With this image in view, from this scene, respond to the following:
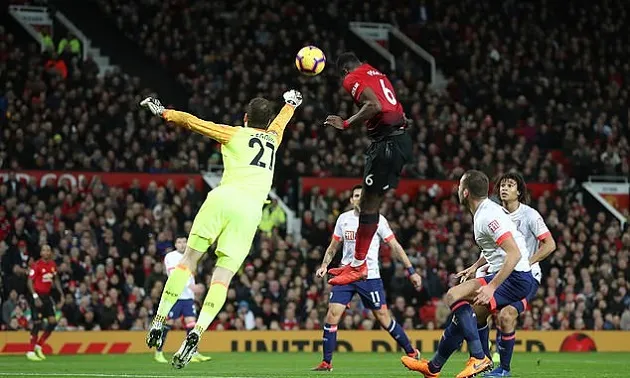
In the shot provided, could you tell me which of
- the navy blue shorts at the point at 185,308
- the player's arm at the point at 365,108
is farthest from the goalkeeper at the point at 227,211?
the navy blue shorts at the point at 185,308

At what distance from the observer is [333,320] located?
686 inches

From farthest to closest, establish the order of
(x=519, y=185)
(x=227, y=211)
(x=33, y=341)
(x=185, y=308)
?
(x=33, y=341) → (x=185, y=308) → (x=519, y=185) → (x=227, y=211)

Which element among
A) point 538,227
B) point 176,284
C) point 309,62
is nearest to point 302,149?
point 538,227

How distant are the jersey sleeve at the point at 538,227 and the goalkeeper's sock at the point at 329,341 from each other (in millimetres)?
3530

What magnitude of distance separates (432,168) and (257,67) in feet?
18.3

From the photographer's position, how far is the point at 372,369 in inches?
690

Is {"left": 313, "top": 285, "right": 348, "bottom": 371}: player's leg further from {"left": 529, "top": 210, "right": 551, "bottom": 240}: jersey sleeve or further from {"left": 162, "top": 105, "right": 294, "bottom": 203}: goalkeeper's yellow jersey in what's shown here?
{"left": 162, "top": 105, "right": 294, "bottom": 203}: goalkeeper's yellow jersey

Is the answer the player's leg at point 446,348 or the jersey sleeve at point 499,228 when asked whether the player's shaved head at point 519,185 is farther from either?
the player's leg at point 446,348

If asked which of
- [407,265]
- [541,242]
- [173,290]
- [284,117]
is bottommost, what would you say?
[407,265]

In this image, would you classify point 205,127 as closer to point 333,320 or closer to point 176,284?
point 176,284

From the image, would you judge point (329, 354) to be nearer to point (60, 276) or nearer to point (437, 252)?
point (60, 276)

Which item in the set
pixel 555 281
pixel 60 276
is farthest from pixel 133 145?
pixel 555 281

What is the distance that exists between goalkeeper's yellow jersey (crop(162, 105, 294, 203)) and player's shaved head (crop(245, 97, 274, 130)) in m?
0.10

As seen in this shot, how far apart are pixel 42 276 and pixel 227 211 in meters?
11.6
